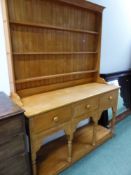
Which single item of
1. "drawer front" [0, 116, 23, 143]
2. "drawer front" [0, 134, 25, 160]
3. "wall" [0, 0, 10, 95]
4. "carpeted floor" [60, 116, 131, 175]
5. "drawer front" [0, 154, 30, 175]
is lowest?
"carpeted floor" [60, 116, 131, 175]

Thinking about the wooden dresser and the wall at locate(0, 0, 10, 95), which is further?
the wall at locate(0, 0, 10, 95)

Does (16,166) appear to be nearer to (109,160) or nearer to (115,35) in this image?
(109,160)

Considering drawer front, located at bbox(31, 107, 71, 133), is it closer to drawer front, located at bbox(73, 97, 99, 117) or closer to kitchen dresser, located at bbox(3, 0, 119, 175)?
kitchen dresser, located at bbox(3, 0, 119, 175)

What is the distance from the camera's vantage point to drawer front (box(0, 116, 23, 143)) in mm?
1046

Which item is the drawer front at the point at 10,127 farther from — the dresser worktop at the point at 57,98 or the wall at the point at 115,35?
the wall at the point at 115,35

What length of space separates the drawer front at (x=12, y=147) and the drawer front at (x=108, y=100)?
1151 mm

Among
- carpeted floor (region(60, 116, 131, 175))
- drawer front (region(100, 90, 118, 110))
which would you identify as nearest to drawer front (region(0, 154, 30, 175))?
carpeted floor (region(60, 116, 131, 175))

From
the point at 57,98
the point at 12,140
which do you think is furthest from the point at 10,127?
the point at 57,98

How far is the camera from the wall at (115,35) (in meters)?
2.47

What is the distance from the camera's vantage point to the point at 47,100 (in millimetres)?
1577

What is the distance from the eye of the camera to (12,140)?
1121 mm

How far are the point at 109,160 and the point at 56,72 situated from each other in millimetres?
1323

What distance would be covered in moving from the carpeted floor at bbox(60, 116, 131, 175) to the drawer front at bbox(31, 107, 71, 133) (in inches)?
26.9

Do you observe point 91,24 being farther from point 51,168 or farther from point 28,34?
point 51,168
